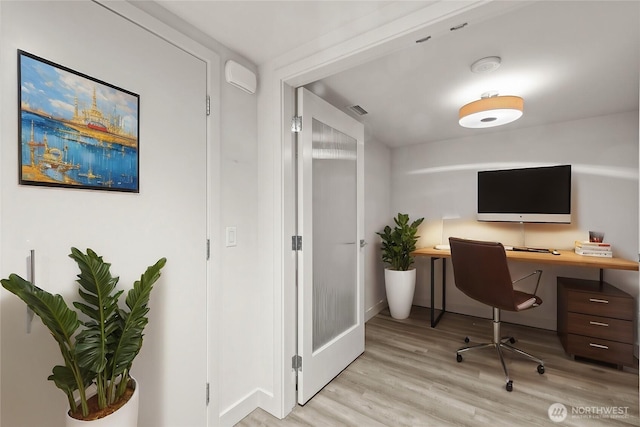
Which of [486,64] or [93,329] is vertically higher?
[486,64]

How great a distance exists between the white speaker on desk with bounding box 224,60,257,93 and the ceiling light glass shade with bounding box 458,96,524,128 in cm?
167

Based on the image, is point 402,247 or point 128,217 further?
point 402,247

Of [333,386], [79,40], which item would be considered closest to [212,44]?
[79,40]

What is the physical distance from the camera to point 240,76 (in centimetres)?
172

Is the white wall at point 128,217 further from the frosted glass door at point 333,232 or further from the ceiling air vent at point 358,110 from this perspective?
the ceiling air vent at point 358,110

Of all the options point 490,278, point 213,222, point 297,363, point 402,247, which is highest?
point 213,222

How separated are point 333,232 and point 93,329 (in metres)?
1.58

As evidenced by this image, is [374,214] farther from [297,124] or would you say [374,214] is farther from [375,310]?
[297,124]

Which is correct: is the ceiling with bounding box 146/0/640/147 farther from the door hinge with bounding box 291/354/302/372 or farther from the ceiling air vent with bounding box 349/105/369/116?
the door hinge with bounding box 291/354/302/372

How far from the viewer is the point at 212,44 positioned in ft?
5.30

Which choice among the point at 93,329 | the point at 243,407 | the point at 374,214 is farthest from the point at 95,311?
the point at 374,214

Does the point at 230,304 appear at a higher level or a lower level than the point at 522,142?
lower

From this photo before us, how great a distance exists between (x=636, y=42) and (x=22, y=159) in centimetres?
308

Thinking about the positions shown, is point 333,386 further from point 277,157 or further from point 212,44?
point 212,44
